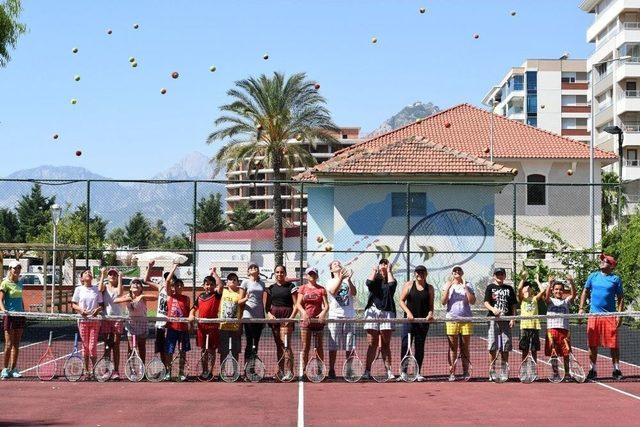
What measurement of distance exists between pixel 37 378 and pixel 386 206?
62.5ft

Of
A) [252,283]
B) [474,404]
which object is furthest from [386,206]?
[474,404]

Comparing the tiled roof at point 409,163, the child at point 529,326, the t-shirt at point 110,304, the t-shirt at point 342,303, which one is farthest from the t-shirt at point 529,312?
the tiled roof at point 409,163

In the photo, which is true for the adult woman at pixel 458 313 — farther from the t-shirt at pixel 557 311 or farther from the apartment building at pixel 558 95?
the apartment building at pixel 558 95

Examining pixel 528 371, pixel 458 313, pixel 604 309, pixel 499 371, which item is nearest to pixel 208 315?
pixel 458 313

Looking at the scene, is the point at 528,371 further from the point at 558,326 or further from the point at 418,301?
the point at 418,301

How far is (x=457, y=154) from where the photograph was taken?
124ft

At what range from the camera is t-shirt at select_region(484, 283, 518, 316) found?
17859mm

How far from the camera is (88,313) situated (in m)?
17.8

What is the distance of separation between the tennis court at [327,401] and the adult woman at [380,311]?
0.59m

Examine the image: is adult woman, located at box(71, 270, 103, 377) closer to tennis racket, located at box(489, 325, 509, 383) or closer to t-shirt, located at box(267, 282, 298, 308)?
t-shirt, located at box(267, 282, 298, 308)

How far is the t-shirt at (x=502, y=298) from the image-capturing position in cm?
1786

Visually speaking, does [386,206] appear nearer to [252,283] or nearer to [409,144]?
[409,144]

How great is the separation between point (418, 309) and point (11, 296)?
6475mm

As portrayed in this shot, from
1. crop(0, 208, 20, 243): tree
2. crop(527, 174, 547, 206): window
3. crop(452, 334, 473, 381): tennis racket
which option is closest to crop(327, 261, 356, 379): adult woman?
crop(452, 334, 473, 381): tennis racket
